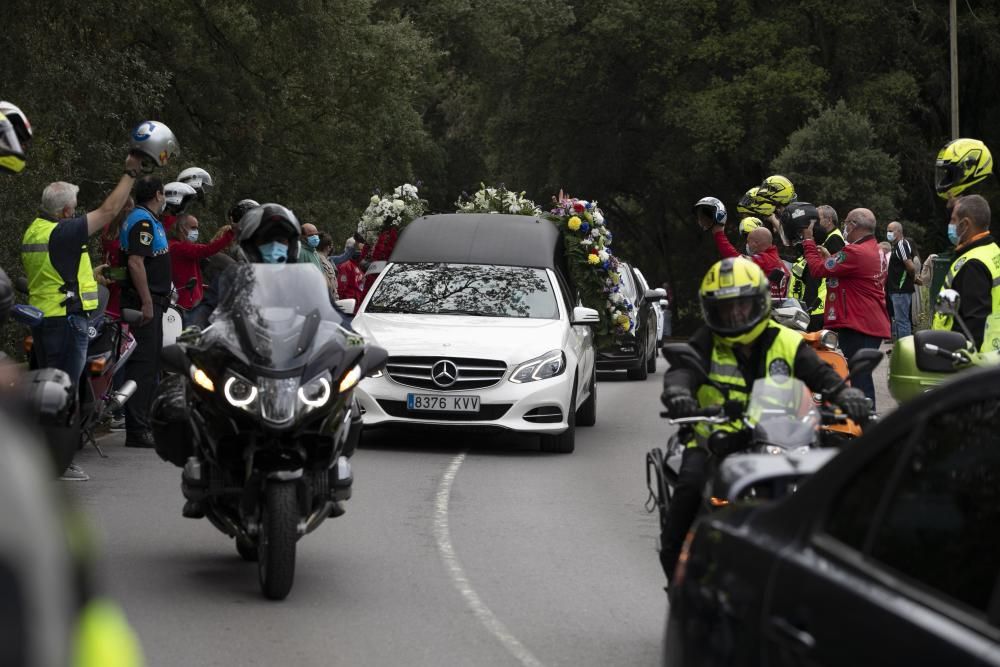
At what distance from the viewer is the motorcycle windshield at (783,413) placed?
627cm

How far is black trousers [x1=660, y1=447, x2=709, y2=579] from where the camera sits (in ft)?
21.8

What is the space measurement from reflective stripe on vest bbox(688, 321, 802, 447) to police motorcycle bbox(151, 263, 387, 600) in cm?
197

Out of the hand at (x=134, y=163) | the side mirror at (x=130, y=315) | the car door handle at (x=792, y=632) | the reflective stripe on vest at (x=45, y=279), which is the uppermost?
the hand at (x=134, y=163)

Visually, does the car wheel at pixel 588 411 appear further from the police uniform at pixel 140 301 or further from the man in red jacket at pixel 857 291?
the police uniform at pixel 140 301

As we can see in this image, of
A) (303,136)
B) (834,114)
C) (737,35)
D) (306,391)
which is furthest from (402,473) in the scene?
(737,35)

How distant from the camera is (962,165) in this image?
10445 mm

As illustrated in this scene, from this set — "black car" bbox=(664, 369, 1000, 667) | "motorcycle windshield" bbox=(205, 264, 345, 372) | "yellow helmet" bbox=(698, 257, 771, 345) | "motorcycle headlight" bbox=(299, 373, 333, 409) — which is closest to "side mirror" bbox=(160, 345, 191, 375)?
"motorcycle windshield" bbox=(205, 264, 345, 372)

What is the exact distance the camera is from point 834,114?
46.0m

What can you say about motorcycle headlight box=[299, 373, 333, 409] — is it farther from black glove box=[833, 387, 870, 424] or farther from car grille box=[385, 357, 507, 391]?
car grille box=[385, 357, 507, 391]

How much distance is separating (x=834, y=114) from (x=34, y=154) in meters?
28.2

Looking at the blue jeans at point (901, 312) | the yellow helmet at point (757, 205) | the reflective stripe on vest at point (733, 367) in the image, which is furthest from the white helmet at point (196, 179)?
the blue jeans at point (901, 312)

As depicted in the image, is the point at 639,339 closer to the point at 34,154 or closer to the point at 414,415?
the point at 34,154

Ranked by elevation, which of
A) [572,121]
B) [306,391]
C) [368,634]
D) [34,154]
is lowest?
[368,634]

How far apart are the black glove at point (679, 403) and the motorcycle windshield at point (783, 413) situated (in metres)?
0.22
